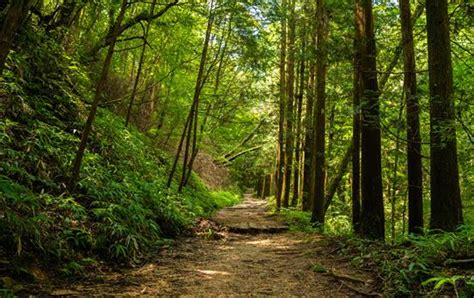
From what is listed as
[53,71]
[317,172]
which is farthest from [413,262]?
[53,71]

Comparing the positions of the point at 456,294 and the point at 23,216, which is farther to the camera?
the point at 23,216

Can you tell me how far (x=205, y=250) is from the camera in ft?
23.1

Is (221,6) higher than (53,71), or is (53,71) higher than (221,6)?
(221,6)

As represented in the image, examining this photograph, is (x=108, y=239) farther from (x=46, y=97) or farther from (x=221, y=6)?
(x=221, y=6)

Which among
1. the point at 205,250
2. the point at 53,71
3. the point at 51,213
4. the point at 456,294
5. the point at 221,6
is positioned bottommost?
the point at 205,250

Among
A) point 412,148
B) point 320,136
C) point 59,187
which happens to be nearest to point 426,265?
point 412,148

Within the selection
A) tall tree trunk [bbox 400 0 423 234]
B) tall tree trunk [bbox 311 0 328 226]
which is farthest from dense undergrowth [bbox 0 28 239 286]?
tall tree trunk [bbox 400 0 423 234]

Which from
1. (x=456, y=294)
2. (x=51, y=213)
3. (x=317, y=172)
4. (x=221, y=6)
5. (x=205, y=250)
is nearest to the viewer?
(x=456, y=294)

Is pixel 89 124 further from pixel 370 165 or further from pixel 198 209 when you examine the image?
pixel 198 209

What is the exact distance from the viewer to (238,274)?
517 centimetres

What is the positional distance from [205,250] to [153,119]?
37.3 ft

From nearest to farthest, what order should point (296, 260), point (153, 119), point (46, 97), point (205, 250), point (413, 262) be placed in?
point (413, 262), point (296, 260), point (205, 250), point (46, 97), point (153, 119)

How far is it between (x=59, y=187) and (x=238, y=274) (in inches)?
119

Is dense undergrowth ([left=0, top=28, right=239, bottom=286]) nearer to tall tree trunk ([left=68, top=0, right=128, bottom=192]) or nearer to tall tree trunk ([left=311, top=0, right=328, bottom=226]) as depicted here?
tall tree trunk ([left=68, top=0, right=128, bottom=192])
